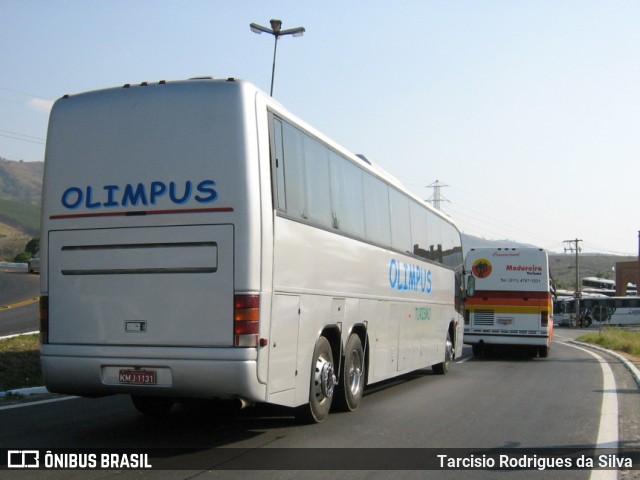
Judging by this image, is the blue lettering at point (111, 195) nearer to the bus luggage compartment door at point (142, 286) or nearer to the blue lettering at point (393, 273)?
the bus luggage compartment door at point (142, 286)

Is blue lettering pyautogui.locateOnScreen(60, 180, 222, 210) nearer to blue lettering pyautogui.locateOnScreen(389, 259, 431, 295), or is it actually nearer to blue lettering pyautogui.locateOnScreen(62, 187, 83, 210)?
blue lettering pyautogui.locateOnScreen(62, 187, 83, 210)

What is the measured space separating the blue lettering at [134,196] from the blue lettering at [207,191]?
0.60 m

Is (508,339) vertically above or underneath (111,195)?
underneath

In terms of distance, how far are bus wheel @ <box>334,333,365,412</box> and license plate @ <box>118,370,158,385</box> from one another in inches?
126

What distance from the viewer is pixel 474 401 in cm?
1241

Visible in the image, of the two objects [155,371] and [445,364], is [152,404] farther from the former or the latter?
[445,364]

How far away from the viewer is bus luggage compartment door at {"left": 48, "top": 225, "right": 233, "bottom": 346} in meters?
7.85

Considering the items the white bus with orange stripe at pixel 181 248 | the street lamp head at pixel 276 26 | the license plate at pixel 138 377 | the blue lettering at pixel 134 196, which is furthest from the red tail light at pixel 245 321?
the street lamp head at pixel 276 26

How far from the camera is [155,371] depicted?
7.93 metres

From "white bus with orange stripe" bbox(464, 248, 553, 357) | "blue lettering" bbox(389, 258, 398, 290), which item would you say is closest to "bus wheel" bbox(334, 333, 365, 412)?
"blue lettering" bbox(389, 258, 398, 290)

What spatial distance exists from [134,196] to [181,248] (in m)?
0.77

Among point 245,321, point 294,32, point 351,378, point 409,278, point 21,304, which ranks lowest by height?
point 351,378

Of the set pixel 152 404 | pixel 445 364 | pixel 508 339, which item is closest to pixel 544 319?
pixel 508 339

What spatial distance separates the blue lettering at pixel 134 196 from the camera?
818 centimetres
